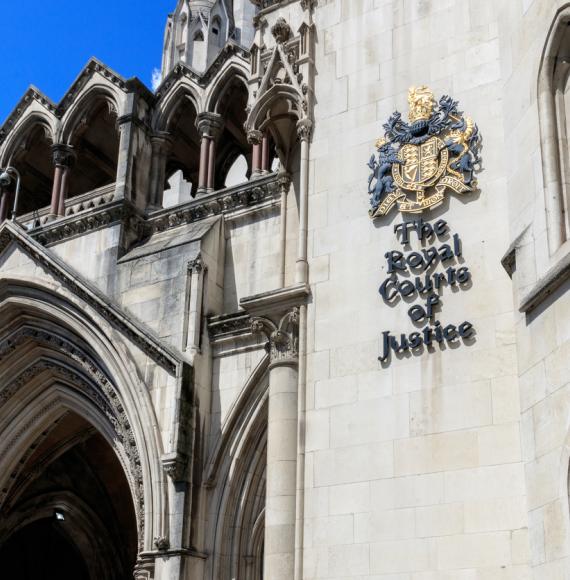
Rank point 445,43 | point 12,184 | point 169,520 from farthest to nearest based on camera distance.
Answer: point 12,184 → point 169,520 → point 445,43

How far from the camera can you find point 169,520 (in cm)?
1753

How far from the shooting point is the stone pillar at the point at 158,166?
22.8 m

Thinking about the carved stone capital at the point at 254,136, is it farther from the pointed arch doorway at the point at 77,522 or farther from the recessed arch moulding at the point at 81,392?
the pointed arch doorway at the point at 77,522

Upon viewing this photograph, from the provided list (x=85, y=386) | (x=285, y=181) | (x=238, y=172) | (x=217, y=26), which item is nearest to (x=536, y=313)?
(x=285, y=181)

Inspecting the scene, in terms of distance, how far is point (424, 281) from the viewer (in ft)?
44.0

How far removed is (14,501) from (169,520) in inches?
297

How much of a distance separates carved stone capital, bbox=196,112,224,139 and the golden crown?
29.6 feet

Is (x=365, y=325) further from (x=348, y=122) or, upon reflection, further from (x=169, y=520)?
(x=169, y=520)

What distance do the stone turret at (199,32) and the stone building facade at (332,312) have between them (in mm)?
14154

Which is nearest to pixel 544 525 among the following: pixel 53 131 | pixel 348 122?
pixel 348 122

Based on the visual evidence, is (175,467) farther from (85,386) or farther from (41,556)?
(41,556)

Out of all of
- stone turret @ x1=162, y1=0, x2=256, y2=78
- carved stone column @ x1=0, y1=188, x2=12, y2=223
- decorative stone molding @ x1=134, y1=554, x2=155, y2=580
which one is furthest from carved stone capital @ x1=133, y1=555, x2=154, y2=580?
stone turret @ x1=162, y1=0, x2=256, y2=78

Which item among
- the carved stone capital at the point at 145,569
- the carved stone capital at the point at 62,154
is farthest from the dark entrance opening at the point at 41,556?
the carved stone capital at the point at 145,569

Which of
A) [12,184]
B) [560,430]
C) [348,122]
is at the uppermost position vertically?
[12,184]
